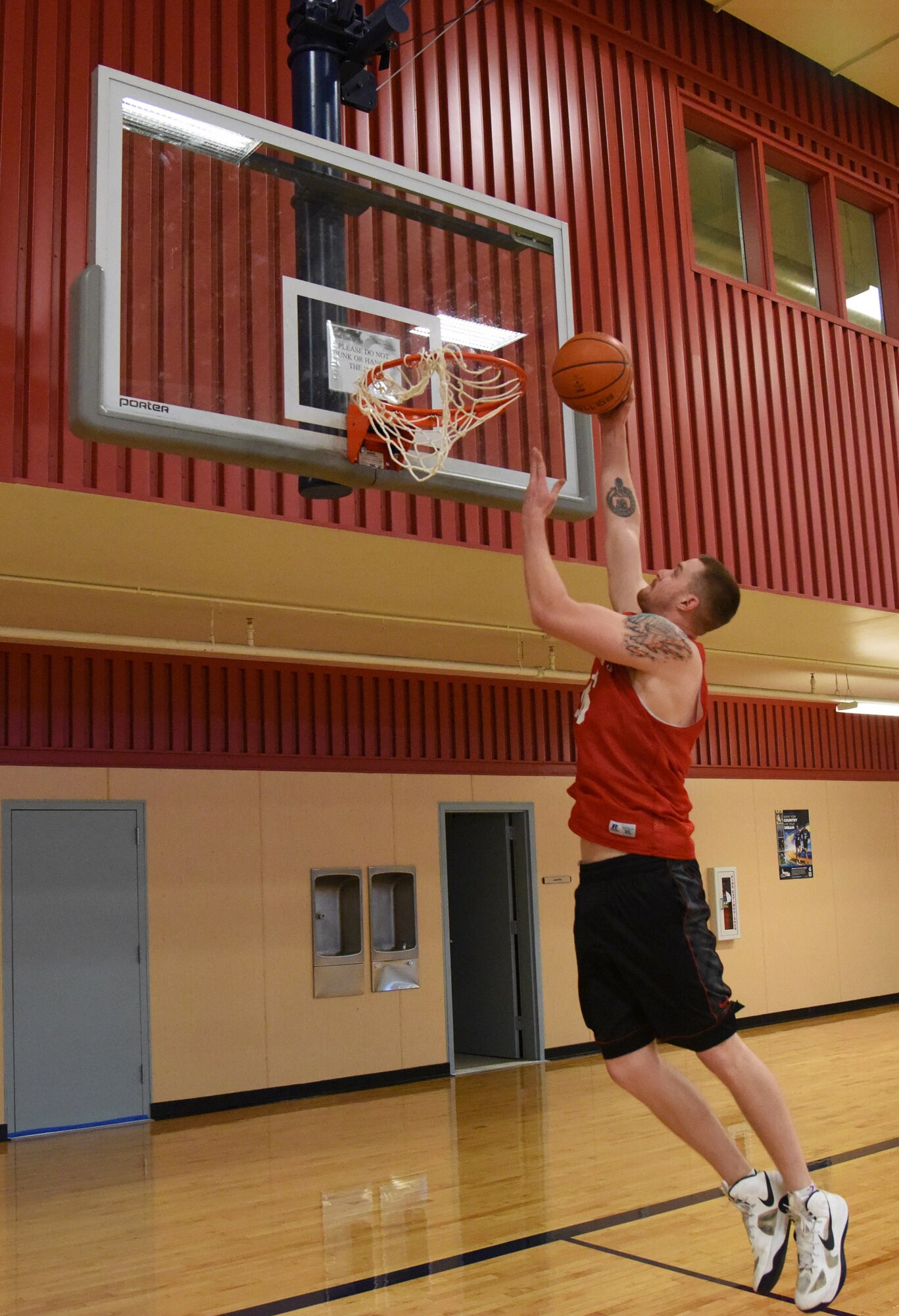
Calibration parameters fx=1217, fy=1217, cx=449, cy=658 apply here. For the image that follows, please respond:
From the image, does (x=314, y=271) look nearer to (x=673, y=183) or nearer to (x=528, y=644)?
(x=673, y=183)

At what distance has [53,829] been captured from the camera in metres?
9.20

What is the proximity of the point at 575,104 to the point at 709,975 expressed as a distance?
6.93m

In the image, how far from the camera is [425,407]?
5008mm

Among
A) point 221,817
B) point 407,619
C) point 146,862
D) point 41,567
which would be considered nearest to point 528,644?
point 407,619

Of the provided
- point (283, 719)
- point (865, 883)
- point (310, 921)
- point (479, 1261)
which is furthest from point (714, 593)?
point (865, 883)

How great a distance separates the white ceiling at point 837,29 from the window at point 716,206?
0.99 meters

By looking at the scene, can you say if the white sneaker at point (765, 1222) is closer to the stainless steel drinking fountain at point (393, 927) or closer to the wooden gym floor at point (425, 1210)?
the wooden gym floor at point (425, 1210)

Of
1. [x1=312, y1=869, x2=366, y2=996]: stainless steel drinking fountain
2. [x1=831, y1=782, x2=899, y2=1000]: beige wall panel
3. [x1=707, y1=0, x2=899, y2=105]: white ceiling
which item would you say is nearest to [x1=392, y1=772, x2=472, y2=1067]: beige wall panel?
[x1=312, y1=869, x2=366, y2=996]: stainless steel drinking fountain

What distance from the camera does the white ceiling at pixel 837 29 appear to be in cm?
959

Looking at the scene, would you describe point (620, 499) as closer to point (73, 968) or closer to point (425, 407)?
point (425, 407)

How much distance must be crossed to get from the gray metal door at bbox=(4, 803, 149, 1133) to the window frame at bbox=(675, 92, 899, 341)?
6267 millimetres

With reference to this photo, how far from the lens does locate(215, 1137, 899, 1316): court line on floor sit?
188 inches

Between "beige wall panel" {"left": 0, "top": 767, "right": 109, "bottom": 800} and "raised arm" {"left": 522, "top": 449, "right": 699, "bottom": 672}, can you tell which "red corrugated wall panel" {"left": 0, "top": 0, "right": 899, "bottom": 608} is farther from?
"beige wall panel" {"left": 0, "top": 767, "right": 109, "bottom": 800}

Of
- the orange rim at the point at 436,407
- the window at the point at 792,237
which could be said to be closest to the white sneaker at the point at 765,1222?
the orange rim at the point at 436,407
